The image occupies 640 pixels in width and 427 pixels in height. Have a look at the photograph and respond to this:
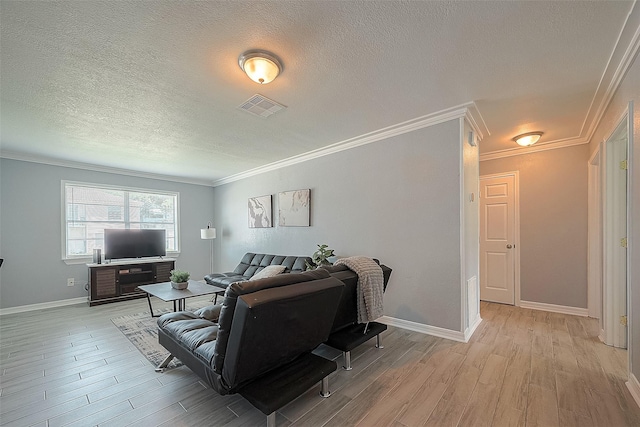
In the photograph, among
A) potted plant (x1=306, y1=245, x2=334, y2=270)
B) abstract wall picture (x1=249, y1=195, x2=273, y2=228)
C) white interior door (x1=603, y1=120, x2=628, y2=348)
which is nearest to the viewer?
white interior door (x1=603, y1=120, x2=628, y2=348)

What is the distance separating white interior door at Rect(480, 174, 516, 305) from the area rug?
4.69 meters

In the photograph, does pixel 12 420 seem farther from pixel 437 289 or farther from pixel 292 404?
pixel 437 289

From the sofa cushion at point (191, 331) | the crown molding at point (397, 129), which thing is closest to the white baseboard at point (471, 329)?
the crown molding at point (397, 129)

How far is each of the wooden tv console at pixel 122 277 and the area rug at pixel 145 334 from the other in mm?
1205

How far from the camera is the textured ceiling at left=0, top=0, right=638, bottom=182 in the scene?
162 centimetres

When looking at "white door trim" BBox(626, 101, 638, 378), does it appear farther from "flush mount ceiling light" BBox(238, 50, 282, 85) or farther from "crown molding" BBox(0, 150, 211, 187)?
"crown molding" BBox(0, 150, 211, 187)

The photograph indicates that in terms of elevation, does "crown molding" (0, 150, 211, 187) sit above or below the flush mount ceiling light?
below

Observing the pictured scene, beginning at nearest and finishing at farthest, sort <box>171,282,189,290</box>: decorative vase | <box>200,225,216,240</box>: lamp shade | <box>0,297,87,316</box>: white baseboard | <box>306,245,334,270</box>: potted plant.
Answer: <box>171,282,189,290</box>: decorative vase < <box>306,245,334,270</box>: potted plant < <box>0,297,87,316</box>: white baseboard < <box>200,225,216,240</box>: lamp shade

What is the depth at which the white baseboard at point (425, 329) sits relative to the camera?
2.92m

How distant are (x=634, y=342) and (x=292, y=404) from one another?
2.56m

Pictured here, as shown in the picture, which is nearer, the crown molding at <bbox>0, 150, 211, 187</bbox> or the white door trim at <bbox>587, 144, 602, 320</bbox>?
the white door trim at <bbox>587, 144, 602, 320</bbox>

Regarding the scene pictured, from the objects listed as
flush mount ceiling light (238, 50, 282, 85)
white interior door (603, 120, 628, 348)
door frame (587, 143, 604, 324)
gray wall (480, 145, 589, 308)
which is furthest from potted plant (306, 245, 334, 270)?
door frame (587, 143, 604, 324)

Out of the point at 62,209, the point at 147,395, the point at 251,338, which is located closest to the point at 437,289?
the point at 251,338

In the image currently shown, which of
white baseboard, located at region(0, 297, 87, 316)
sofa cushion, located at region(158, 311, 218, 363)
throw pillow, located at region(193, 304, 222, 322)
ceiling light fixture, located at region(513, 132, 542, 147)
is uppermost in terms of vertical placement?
ceiling light fixture, located at region(513, 132, 542, 147)
